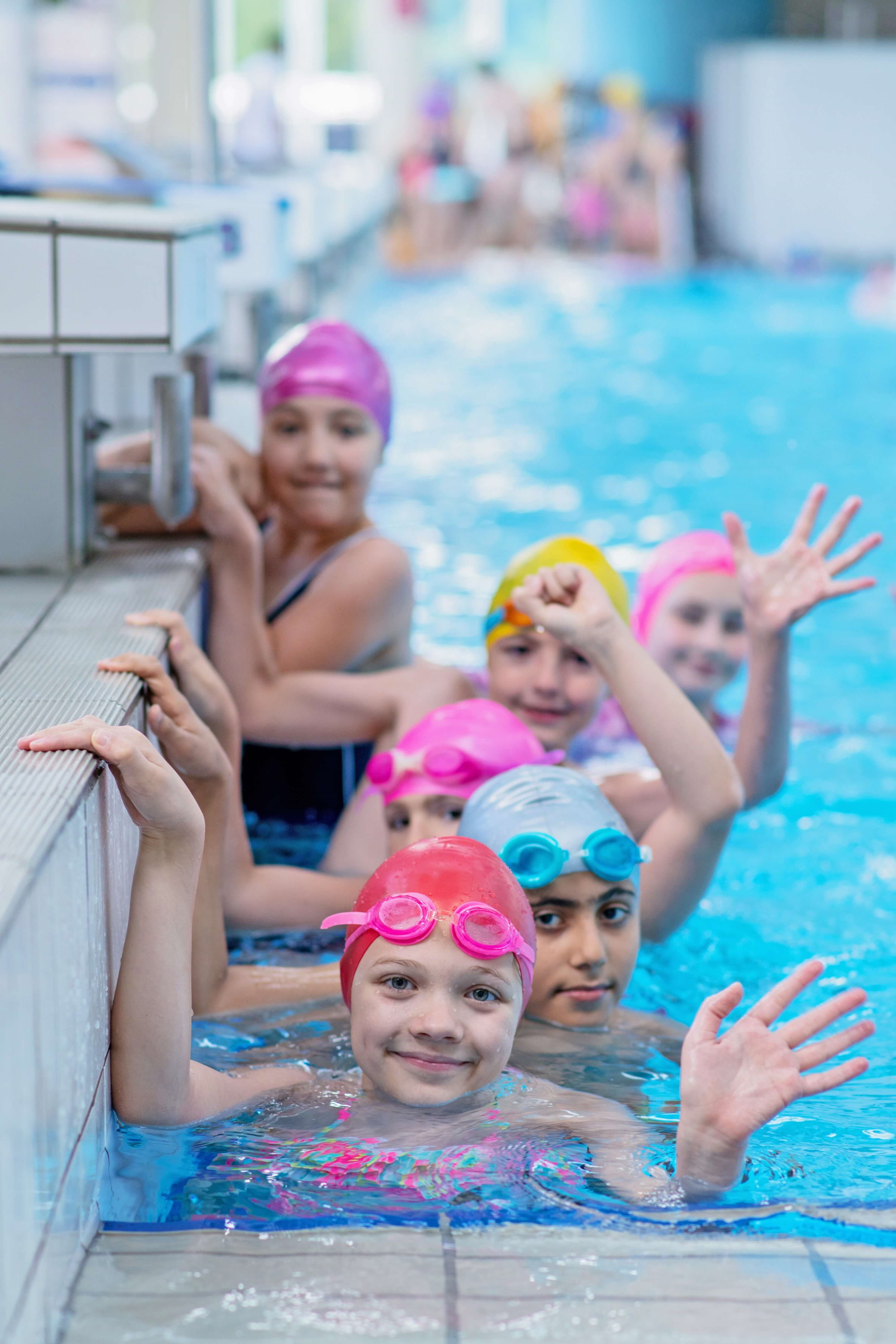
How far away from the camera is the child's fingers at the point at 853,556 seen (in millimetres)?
3164

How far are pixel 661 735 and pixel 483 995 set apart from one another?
2.46 ft

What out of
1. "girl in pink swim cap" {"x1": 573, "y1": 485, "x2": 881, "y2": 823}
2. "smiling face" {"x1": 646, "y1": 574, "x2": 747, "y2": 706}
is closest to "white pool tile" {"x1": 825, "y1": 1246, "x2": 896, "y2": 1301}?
"girl in pink swim cap" {"x1": 573, "y1": 485, "x2": 881, "y2": 823}

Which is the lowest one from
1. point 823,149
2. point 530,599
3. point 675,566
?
point 675,566

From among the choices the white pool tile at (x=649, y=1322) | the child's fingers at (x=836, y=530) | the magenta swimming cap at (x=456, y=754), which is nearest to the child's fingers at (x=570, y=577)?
the magenta swimming cap at (x=456, y=754)

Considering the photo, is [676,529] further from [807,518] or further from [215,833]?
[215,833]

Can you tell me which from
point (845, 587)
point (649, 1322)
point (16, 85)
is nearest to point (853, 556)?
point (845, 587)

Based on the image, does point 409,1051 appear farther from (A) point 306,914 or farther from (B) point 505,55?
(B) point 505,55

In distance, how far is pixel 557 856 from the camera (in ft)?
8.52

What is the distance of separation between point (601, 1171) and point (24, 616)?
1.37 metres

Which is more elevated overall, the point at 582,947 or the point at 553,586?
the point at 553,586

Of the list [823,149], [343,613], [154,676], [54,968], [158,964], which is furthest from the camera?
[823,149]

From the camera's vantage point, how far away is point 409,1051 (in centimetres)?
223

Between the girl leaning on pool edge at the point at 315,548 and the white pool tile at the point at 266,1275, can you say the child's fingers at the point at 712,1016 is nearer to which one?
the white pool tile at the point at 266,1275

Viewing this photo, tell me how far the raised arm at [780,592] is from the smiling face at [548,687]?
0.34 m
